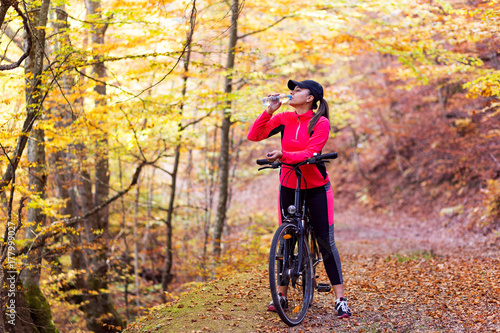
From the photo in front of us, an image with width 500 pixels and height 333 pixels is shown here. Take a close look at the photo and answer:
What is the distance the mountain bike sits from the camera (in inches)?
137

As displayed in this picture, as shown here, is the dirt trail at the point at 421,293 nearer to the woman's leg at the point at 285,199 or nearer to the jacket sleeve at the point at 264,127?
the woman's leg at the point at 285,199

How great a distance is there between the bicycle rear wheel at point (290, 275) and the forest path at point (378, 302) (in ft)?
0.49

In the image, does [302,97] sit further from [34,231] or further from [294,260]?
[34,231]

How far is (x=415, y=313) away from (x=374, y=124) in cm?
1584

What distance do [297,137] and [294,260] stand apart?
1.15 m

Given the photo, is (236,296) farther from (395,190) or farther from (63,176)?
(395,190)

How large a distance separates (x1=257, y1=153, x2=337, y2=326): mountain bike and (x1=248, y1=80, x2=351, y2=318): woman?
0.10 metres

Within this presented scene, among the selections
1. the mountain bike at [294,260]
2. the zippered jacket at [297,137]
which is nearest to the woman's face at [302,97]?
the zippered jacket at [297,137]

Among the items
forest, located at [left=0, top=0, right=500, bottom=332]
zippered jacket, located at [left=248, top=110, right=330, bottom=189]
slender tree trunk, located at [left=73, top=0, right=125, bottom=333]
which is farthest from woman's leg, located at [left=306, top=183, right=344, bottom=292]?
slender tree trunk, located at [left=73, top=0, right=125, bottom=333]

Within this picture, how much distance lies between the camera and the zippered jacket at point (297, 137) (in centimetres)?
371

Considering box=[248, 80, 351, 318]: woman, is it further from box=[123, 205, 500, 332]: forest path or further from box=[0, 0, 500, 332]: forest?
box=[0, 0, 500, 332]: forest

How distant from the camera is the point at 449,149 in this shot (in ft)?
46.0

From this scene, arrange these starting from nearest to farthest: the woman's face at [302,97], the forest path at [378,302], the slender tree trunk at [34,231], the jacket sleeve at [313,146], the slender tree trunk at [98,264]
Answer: the jacket sleeve at [313,146] < the forest path at [378,302] < the woman's face at [302,97] < the slender tree trunk at [34,231] < the slender tree trunk at [98,264]

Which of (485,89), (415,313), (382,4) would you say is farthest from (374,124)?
(415,313)
